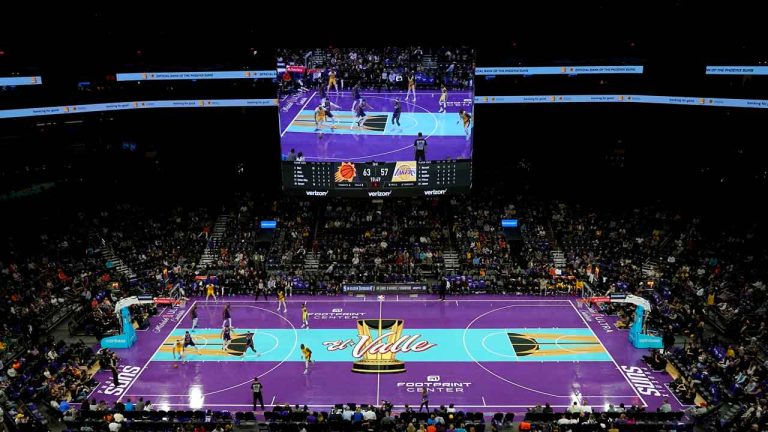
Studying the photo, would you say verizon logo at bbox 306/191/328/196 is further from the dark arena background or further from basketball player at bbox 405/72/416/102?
basketball player at bbox 405/72/416/102

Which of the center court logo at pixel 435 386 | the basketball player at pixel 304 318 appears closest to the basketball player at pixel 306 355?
the basketball player at pixel 304 318

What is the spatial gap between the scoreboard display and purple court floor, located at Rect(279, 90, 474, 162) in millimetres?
433

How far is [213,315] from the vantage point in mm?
30781

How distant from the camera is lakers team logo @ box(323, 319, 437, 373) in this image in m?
25.3

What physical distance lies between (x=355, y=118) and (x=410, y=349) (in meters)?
14.9

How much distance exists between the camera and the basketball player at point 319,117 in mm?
35281

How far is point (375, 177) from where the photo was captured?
35.4 metres

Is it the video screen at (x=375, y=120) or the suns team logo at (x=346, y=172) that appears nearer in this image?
the video screen at (x=375, y=120)

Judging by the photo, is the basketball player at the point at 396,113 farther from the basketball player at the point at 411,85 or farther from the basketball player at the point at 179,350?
the basketball player at the point at 179,350

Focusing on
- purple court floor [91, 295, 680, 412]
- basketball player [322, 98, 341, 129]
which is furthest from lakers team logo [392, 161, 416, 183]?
purple court floor [91, 295, 680, 412]

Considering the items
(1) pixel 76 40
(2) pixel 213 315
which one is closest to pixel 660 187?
(2) pixel 213 315

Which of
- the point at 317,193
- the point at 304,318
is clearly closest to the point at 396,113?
the point at 317,193

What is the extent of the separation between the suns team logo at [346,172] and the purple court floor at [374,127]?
37cm

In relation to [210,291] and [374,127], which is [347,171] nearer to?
[374,127]
